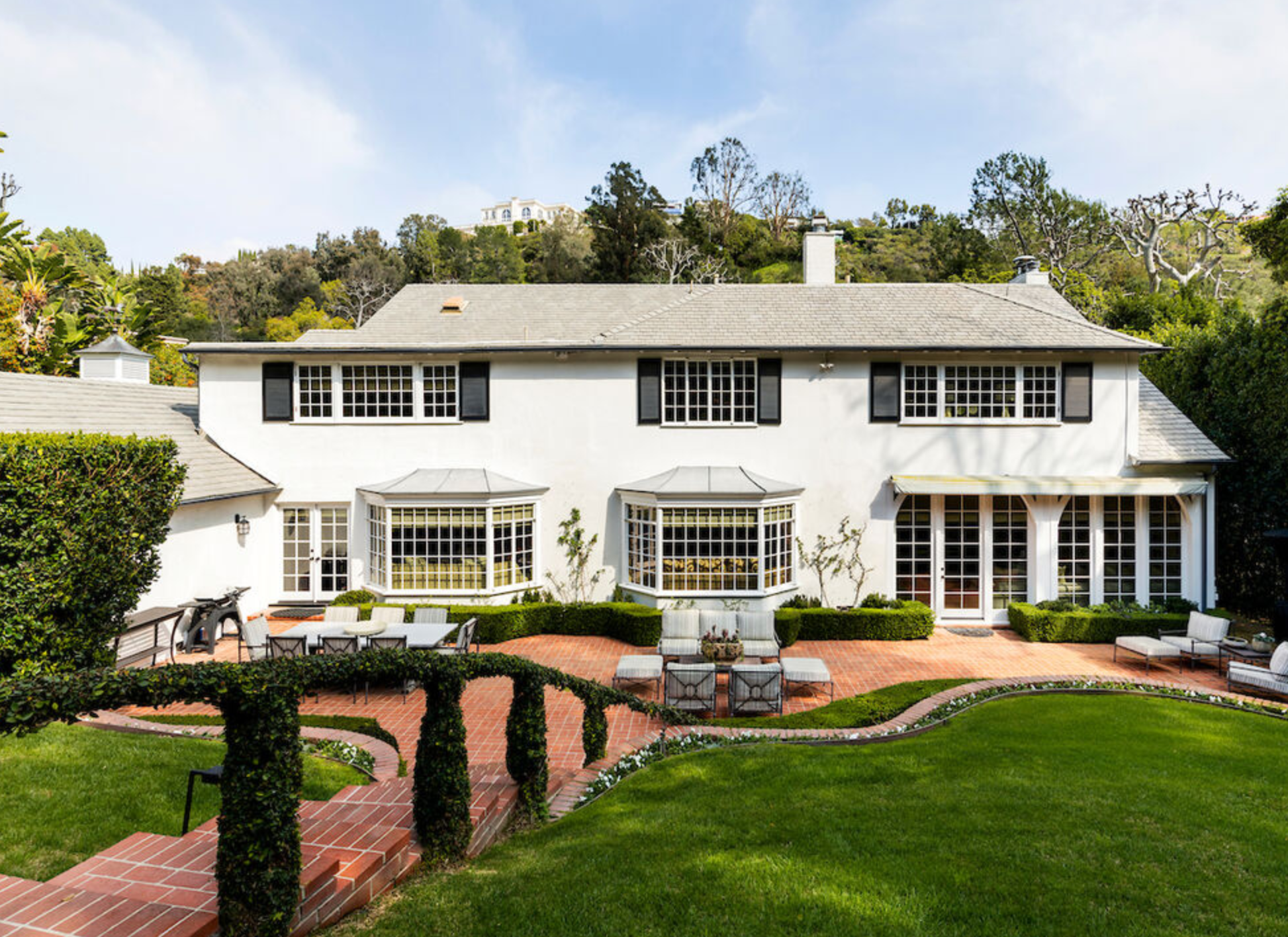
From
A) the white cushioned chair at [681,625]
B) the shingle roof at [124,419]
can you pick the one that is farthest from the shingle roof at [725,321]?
the white cushioned chair at [681,625]

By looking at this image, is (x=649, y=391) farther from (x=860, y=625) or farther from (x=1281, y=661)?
(x=1281, y=661)

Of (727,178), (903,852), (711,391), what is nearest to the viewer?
(903,852)

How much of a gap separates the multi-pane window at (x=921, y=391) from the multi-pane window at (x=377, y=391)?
42.8 ft

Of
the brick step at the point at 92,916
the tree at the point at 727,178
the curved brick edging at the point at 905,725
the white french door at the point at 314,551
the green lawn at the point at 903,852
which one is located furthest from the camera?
the tree at the point at 727,178

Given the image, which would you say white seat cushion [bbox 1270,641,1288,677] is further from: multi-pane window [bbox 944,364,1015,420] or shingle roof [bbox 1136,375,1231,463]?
multi-pane window [bbox 944,364,1015,420]

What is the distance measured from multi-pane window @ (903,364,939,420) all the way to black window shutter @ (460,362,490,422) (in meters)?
11.0

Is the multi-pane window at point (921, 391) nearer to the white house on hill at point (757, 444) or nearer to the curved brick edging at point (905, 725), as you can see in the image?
the white house on hill at point (757, 444)

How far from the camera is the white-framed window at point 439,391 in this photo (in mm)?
17625

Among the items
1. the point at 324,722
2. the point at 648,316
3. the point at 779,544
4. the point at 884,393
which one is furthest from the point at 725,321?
the point at 324,722

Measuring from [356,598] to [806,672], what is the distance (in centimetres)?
1076

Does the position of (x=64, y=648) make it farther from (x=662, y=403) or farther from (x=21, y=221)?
(x=21, y=221)

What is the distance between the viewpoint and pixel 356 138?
21.3m

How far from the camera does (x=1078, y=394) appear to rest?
1714cm

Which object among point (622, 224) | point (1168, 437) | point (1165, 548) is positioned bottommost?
point (1165, 548)
